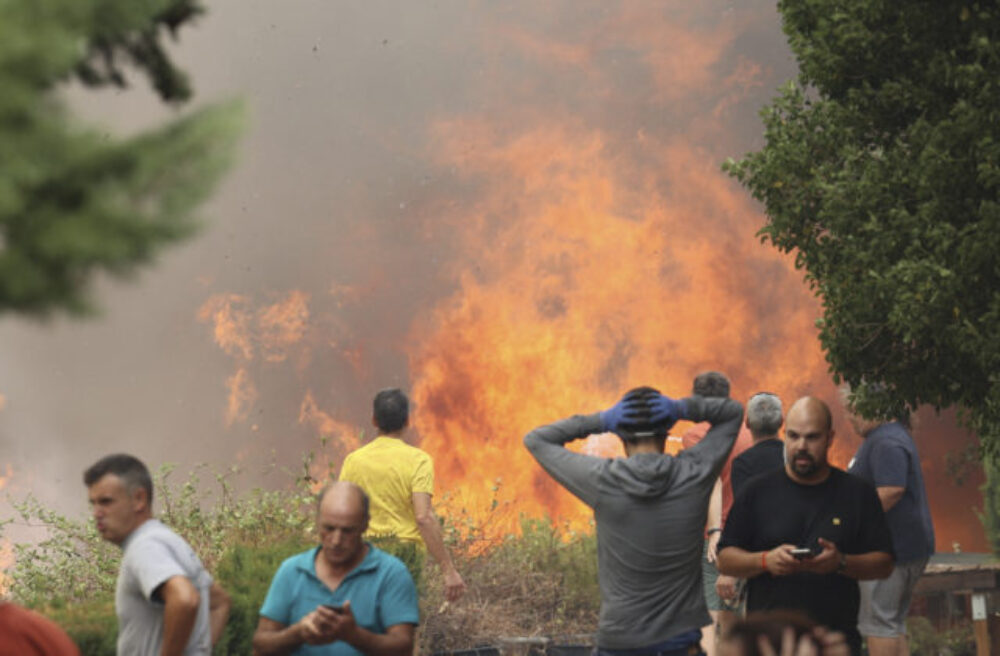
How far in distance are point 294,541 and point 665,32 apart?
16207mm

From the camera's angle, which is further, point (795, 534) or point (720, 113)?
point (720, 113)

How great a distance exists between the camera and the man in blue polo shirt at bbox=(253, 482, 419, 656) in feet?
15.7

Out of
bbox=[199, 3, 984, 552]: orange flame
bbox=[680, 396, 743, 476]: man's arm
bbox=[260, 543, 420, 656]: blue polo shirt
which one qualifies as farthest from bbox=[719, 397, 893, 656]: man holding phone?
bbox=[199, 3, 984, 552]: orange flame

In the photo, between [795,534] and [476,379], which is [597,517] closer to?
[795,534]

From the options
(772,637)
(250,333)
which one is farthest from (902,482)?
(250,333)

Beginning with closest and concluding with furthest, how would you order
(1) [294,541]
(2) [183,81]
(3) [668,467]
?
(2) [183,81]
(3) [668,467]
(1) [294,541]

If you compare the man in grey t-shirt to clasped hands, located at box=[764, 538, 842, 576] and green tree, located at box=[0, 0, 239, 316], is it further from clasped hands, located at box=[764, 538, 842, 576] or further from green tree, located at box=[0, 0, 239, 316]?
clasped hands, located at box=[764, 538, 842, 576]

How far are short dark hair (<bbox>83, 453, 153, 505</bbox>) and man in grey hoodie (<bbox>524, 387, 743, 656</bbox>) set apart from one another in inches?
64.9

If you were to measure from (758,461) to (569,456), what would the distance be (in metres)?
2.66

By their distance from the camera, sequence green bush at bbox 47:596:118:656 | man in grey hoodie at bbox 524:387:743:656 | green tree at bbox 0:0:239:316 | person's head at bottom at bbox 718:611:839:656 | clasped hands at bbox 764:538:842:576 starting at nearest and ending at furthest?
green tree at bbox 0:0:239:316 → person's head at bottom at bbox 718:611:839:656 → man in grey hoodie at bbox 524:387:743:656 → clasped hands at bbox 764:538:842:576 → green bush at bbox 47:596:118:656

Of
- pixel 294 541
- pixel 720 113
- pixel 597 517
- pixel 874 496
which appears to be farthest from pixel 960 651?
pixel 720 113

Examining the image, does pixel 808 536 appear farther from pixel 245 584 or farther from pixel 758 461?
pixel 245 584

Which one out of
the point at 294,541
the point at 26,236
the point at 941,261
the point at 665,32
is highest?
the point at 665,32

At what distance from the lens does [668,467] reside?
16.5 ft
